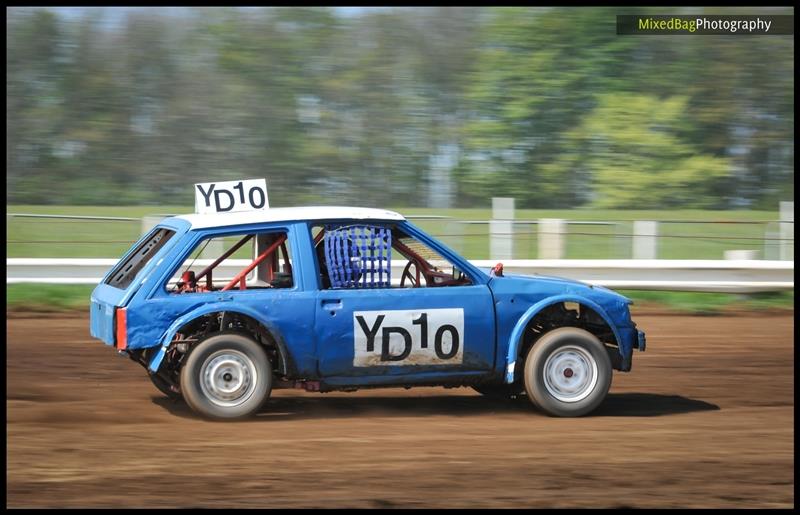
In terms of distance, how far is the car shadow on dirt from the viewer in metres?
8.19

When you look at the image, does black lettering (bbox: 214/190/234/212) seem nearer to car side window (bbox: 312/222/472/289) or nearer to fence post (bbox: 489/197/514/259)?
car side window (bbox: 312/222/472/289)

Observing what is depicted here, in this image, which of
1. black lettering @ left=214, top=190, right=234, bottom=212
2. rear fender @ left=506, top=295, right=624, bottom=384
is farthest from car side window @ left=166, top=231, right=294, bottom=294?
rear fender @ left=506, top=295, right=624, bottom=384

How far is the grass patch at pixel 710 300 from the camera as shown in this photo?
47.8 ft

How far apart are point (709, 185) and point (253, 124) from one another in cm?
884

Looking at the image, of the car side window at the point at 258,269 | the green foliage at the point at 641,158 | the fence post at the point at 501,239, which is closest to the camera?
the car side window at the point at 258,269

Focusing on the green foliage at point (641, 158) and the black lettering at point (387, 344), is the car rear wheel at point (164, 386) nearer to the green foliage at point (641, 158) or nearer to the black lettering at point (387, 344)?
the black lettering at point (387, 344)

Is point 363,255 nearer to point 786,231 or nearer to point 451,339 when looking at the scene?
point 451,339

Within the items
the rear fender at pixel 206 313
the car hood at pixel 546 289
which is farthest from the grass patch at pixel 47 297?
the car hood at pixel 546 289

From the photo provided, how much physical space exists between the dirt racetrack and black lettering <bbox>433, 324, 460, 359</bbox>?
1.65 ft

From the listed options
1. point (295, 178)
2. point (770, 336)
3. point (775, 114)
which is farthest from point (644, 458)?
point (775, 114)

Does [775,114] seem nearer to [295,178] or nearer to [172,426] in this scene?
[295,178]

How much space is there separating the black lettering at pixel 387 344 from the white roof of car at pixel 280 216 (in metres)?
0.84

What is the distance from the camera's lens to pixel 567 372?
8055 millimetres

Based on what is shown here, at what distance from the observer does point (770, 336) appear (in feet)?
41.7
